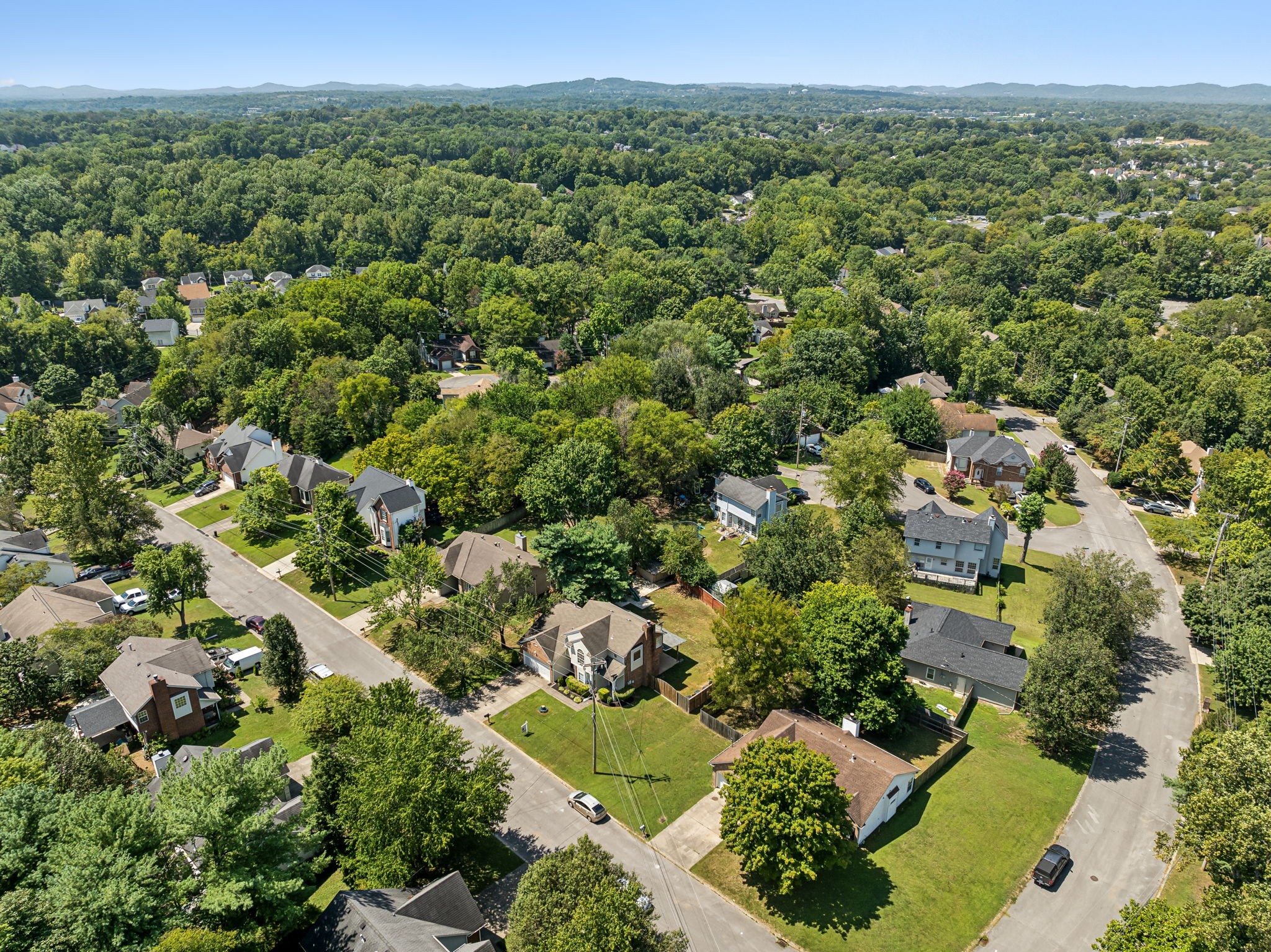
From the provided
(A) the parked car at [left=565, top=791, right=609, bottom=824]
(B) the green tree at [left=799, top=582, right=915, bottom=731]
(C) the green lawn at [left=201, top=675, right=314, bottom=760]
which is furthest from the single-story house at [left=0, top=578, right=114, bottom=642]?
→ (B) the green tree at [left=799, top=582, right=915, bottom=731]

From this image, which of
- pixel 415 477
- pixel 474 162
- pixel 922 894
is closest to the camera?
pixel 922 894

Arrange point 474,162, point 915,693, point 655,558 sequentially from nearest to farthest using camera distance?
point 915,693 → point 655,558 → point 474,162

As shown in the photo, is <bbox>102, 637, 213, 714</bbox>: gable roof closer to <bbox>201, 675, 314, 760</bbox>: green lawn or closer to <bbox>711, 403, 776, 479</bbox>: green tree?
<bbox>201, 675, 314, 760</bbox>: green lawn

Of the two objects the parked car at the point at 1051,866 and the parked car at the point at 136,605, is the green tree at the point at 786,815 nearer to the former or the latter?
the parked car at the point at 1051,866

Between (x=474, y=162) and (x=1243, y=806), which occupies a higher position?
(x=474, y=162)

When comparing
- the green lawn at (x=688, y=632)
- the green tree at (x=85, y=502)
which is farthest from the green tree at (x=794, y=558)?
the green tree at (x=85, y=502)

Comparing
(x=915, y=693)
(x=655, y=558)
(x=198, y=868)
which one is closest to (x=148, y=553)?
(x=198, y=868)

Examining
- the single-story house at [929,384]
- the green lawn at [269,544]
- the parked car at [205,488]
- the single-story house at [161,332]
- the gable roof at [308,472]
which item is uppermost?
the single-story house at [161,332]

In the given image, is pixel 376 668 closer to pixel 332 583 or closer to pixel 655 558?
pixel 332 583
